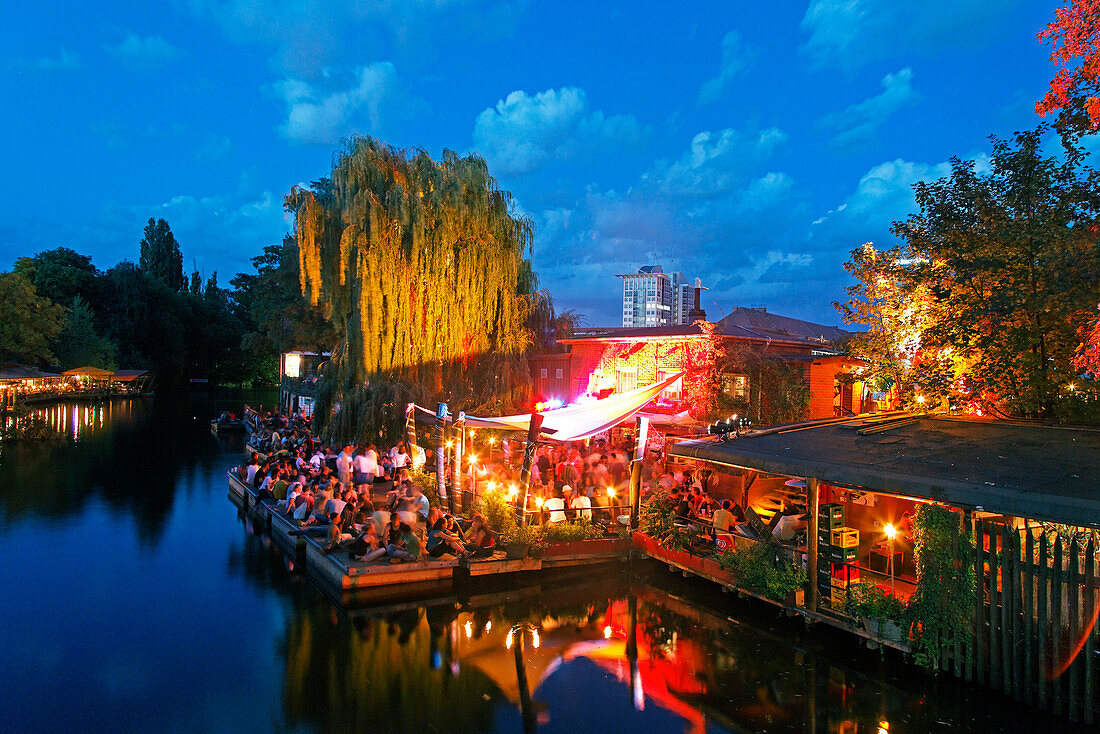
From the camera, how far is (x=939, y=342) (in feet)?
40.0

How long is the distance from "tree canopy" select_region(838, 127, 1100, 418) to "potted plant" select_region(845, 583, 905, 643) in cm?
476

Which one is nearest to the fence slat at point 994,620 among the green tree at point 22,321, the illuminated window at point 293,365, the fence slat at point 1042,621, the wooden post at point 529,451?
the fence slat at point 1042,621

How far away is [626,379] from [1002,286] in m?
12.3

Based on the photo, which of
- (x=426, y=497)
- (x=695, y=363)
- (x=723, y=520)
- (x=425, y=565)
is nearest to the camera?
(x=723, y=520)

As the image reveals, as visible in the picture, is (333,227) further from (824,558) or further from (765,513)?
(824,558)

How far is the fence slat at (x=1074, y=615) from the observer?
6523 mm

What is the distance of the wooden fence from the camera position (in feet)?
21.6

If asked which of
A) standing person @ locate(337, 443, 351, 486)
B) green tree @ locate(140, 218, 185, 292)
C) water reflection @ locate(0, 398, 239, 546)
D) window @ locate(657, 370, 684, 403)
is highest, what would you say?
green tree @ locate(140, 218, 185, 292)

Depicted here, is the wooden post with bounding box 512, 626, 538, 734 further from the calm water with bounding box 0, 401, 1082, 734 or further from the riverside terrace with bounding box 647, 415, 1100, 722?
the riverside terrace with bounding box 647, 415, 1100, 722

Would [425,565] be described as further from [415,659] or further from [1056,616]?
[1056,616]

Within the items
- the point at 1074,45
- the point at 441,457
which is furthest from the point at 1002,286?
the point at 441,457

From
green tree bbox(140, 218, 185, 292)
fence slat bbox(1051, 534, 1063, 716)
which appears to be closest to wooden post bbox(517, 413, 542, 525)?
Answer: fence slat bbox(1051, 534, 1063, 716)

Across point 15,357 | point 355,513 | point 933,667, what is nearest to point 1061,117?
point 933,667

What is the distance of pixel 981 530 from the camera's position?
7.26 metres
